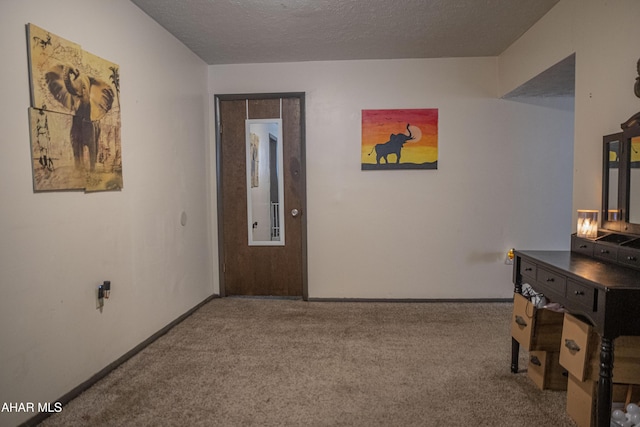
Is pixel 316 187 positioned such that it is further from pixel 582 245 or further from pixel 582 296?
pixel 582 296

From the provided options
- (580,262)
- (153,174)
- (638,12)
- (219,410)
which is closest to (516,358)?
(580,262)

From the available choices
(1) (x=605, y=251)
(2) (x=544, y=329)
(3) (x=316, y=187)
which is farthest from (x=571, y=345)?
(3) (x=316, y=187)

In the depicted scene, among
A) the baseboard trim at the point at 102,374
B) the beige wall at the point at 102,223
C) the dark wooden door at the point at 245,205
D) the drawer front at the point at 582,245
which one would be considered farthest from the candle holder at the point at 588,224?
the baseboard trim at the point at 102,374

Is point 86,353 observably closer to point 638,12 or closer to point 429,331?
A: point 429,331

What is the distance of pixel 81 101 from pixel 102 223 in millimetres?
716

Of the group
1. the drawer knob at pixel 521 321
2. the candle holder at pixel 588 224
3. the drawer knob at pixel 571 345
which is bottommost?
the drawer knob at pixel 521 321

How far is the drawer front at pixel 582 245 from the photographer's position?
2070 mm

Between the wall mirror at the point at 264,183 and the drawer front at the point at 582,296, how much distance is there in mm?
2706

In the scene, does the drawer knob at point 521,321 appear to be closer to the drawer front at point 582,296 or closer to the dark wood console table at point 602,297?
the dark wood console table at point 602,297

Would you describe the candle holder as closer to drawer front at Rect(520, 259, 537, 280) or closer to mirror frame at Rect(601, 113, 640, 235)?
mirror frame at Rect(601, 113, 640, 235)

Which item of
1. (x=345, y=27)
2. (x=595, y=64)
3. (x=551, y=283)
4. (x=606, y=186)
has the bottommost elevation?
(x=551, y=283)

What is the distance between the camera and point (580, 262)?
190cm

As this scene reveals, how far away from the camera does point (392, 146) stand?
3.75m

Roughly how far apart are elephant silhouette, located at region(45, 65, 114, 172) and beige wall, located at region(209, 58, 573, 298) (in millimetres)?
1768
